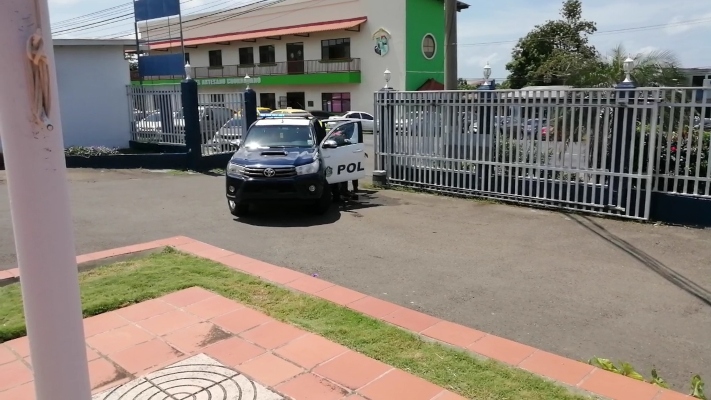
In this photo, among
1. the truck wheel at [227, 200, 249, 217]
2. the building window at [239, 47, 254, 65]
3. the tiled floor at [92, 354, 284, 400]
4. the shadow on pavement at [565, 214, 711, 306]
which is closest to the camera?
the tiled floor at [92, 354, 284, 400]

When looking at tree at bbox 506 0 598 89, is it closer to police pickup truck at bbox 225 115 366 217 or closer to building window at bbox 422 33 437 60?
building window at bbox 422 33 437 60

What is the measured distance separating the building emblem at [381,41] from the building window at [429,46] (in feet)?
8.42

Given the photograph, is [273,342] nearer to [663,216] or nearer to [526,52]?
[663,216]

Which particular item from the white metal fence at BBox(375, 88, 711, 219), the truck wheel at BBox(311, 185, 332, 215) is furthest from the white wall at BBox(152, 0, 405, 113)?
the truck wheel at BBox(311, 185, 332, 215)

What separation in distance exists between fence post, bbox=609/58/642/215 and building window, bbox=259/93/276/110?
3666 cm

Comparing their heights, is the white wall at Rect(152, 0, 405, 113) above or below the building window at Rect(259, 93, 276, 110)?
above

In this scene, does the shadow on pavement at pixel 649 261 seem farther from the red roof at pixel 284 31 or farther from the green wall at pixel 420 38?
the red roof at pixel 284 31

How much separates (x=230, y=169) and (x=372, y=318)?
5.31m

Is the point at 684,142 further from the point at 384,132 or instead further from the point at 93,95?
the point at 93,95

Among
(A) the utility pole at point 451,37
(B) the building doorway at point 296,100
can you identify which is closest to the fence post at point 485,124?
(A) the utility pole at point 451,37

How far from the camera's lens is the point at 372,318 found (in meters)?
4.65

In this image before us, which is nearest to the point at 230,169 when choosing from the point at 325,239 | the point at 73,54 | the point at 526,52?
the point at 325,239

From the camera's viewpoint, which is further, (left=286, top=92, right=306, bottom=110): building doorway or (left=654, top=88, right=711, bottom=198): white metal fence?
(left=286, top=92, right=306, bottom=110): building doorway

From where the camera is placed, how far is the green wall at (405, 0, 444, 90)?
36.1m
